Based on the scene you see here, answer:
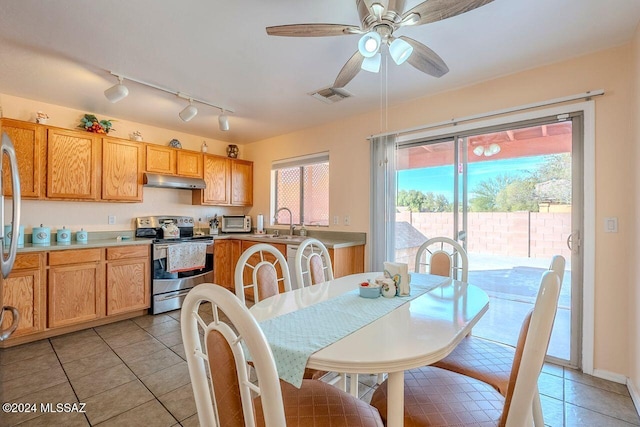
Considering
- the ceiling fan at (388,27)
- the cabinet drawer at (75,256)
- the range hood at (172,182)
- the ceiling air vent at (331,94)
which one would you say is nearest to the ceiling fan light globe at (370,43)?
the ceiling fan at (388,27)

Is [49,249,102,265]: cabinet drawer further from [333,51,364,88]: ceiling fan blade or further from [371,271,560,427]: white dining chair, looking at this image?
[371,271,560,427]: white dining chair

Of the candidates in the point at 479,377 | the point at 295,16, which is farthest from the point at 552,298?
the point at 295,16

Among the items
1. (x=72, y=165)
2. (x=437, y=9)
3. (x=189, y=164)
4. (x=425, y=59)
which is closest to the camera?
(x=437, y=9)

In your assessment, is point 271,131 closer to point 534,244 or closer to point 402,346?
point 534,244

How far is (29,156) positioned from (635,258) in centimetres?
499

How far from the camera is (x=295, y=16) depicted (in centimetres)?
177

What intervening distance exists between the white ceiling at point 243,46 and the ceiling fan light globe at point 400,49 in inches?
11.6

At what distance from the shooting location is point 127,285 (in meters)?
3.23

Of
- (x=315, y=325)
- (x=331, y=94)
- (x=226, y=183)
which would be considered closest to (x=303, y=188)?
(x=226, y=183)

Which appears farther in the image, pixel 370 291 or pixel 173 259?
pixel 173 259

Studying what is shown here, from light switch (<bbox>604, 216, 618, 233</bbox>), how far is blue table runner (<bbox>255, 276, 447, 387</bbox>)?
1.53 metres

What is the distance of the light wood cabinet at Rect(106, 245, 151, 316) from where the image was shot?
3121 mm

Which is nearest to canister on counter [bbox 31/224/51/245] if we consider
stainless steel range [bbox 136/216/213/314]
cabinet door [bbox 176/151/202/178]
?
stainless steel range [bbox 136/216/213/314]

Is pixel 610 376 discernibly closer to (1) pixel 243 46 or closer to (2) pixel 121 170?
(1) pixel 243 46
